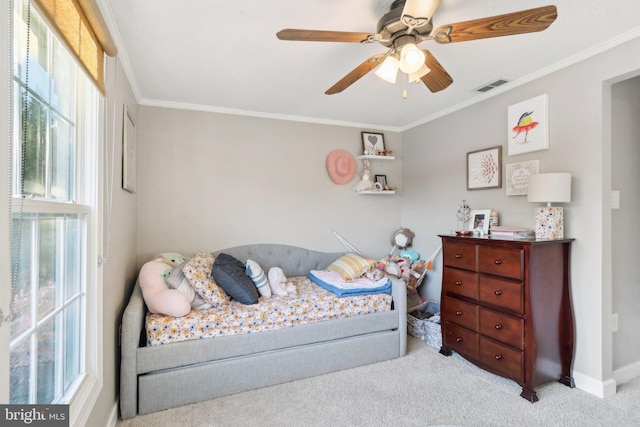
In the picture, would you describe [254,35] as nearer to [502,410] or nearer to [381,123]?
[381,123]

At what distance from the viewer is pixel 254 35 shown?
1878 millimetres

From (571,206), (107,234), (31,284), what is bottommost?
(31,284)

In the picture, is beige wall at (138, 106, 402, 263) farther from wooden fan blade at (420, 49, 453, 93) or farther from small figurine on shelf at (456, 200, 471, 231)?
wooden fan blade at (420, 49, 453, 93)

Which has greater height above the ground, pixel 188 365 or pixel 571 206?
pixel 571 206

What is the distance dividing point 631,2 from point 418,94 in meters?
1.44

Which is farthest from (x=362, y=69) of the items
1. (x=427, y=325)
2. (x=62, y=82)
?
(x=427, y=325)

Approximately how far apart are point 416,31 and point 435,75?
38 centimetres

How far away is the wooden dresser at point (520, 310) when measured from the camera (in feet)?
6.78

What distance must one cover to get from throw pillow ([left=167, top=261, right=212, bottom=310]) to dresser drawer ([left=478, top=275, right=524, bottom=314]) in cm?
205

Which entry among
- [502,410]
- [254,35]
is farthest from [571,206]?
[254,35]

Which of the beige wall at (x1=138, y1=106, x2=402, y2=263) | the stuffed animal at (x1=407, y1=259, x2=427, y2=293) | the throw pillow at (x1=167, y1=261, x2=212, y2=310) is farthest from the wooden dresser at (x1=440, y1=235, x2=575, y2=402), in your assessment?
the throw pillow at (x1=167, y1=261, x2=212, y2=310)

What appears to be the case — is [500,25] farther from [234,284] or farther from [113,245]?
[113,245]

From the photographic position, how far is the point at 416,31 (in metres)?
1.54

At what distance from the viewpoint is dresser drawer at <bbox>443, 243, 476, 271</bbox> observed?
2.46 m
